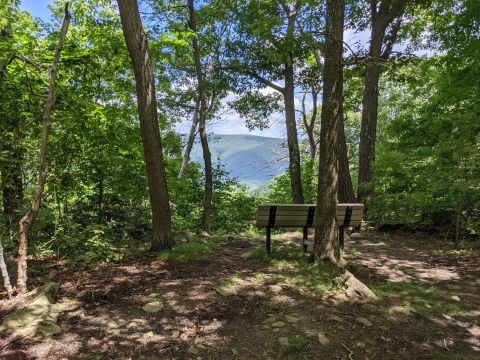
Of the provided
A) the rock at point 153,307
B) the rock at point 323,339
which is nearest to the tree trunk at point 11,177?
the rock at point 153,307

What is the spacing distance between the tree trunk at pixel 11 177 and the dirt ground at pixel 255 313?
145cm

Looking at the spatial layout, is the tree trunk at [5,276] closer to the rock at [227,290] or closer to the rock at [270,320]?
the rock at [227,290]

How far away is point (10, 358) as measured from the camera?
2.87 metres

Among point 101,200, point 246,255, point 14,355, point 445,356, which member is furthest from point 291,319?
point 101,200

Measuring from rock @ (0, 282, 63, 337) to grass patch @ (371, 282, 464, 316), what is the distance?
3.72m

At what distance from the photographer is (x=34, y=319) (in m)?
3.46

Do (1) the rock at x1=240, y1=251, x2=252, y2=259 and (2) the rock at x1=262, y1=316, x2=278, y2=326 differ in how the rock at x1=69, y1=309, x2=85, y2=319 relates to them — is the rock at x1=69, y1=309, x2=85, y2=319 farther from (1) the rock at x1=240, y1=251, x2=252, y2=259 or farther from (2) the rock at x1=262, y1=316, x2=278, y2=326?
(1) the rock at x1=240, y1=251, x2=252, y2=259

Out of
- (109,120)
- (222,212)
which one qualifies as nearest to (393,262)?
(109,120)

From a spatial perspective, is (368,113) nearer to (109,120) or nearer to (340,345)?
(109,120)

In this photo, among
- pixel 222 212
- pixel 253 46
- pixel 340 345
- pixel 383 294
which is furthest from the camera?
pixel 222 212

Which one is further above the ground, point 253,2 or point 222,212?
point 253,2

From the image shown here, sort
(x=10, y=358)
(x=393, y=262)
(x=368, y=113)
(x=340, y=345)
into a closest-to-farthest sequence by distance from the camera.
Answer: (x=10, y=358) < (x=340, y=345) < (x=393, y=262) < (x=368, y=113)

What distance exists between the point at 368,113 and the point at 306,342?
8.71 m

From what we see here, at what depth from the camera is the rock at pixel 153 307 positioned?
391cm
